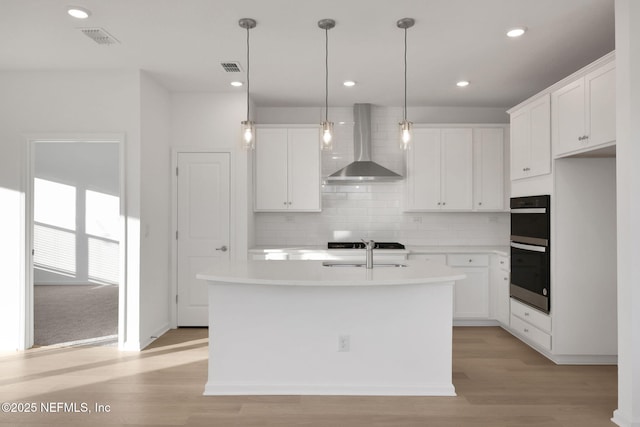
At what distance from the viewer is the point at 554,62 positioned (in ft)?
13.6

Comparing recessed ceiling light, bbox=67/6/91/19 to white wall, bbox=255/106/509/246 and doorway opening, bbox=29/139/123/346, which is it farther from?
doorway opening, bbox=29/139/123/346

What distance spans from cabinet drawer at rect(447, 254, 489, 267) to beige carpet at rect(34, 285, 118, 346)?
3761 mm

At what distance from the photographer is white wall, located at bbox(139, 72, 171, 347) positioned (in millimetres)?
4363

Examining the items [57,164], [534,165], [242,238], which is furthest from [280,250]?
[57,164]

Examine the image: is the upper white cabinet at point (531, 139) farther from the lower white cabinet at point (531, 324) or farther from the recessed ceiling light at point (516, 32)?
the lower white cabinet at point (531, 324)

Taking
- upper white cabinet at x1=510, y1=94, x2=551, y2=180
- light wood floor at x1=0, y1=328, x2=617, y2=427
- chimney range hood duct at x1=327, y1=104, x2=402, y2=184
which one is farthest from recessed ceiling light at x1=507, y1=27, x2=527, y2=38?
light wood floor at x1=0, y1=328, x2=617, y2=427

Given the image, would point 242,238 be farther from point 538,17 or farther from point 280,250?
point 538,17

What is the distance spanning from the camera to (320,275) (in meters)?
2.98

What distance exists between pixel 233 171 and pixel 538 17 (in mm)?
3318

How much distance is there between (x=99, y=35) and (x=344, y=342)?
9.90 feet

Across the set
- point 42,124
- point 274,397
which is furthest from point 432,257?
Answer: point 42,124

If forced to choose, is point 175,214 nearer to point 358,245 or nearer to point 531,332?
point 358,245

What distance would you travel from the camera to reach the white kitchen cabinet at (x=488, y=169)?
5352 millimetres

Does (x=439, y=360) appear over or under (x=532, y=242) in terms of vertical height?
under
